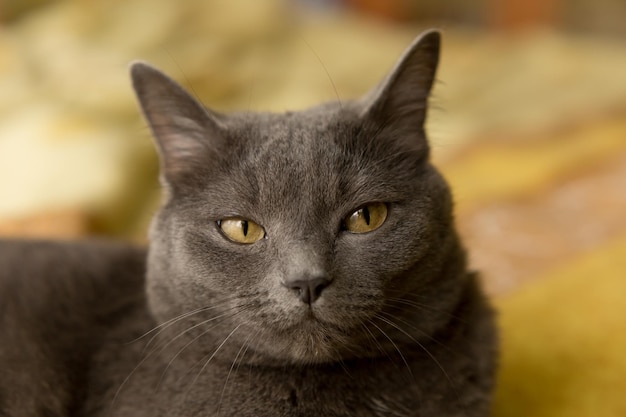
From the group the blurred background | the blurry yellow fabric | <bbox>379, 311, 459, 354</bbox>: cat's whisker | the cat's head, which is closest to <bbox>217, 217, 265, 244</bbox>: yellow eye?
the cat's head

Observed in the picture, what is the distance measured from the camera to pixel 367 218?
1.05 meters

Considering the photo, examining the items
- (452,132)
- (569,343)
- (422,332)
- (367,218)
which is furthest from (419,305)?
(452,132)

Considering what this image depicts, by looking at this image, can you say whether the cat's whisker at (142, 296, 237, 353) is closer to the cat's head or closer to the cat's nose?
the cat's head

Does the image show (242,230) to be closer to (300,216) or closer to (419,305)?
(300,216)

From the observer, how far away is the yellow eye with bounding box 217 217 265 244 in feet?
3.44

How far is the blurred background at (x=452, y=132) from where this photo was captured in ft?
4.79

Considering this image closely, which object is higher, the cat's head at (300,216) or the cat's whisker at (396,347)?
the cat's head at (300,216)

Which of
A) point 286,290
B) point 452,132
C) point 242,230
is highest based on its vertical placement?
point 452,132

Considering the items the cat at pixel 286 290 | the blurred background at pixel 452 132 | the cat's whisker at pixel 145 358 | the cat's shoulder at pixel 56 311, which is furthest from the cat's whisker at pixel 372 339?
the cat's shoulder at pixel 56 311

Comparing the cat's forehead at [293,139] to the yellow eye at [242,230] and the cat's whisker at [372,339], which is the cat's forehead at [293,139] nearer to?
the yellow eye at [242,230]

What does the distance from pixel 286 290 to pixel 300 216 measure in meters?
0.12

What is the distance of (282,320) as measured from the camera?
0.96 meters

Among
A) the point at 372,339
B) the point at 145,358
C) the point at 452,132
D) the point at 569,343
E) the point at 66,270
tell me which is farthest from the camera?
the point at 452,132

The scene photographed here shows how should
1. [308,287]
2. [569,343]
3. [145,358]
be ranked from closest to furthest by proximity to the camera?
1. [308,287]
2. [145,358]
3. [569,343]
